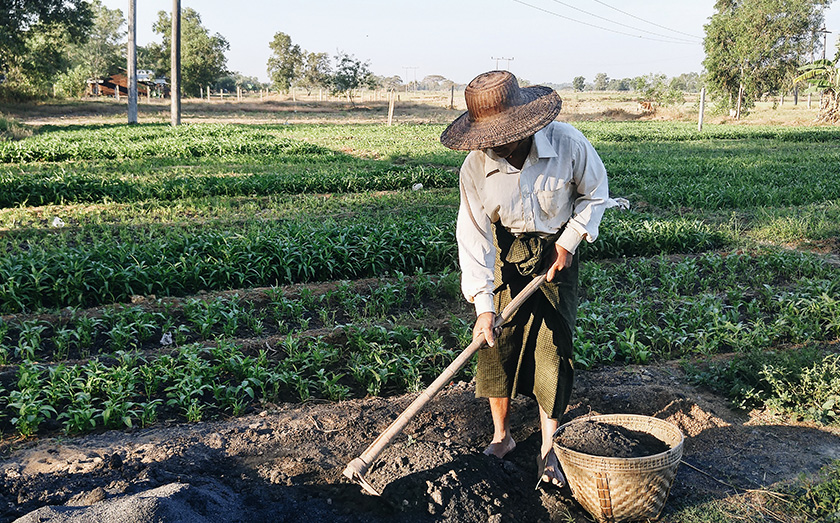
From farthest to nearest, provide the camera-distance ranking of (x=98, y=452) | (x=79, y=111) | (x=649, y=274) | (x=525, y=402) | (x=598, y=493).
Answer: (x=79, y=111) < (x=649, y=274) < (x=525, y=402) < (x=98, y=452) < (x=598, y=493)

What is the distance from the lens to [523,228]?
9.20 ft

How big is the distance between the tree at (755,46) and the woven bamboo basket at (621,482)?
3992cm

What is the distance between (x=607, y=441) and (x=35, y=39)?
40.5m

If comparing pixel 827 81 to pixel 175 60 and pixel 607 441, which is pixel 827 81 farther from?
pixel 607 441

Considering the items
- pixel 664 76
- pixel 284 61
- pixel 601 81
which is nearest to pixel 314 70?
pixel 284 61

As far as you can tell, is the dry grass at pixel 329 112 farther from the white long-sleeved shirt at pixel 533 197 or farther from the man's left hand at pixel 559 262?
the man's left hand at pixel 559 262

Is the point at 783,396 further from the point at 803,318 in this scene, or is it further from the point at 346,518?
the point at 346,518

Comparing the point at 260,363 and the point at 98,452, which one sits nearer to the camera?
the point at 98,452

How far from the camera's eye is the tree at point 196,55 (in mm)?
47375

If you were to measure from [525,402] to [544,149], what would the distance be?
169cm

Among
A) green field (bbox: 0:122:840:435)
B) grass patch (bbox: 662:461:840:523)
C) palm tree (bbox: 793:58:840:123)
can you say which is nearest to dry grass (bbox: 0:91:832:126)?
palm tree (bbox: 793:58:840:123)

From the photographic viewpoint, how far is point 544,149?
2615 millimetres

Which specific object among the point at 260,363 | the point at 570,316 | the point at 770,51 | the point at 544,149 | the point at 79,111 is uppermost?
the point at 770,51

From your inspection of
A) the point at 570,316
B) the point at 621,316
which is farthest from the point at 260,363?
the point at 621,316
